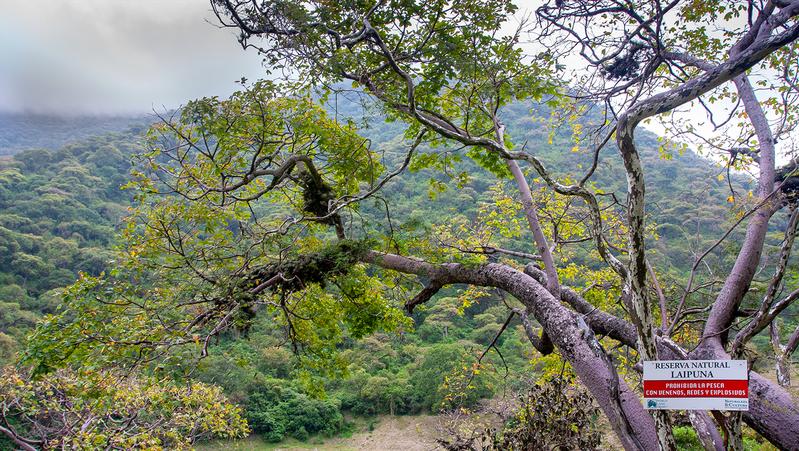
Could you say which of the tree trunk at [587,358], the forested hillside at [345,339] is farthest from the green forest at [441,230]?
the forested hillside at [345,339]

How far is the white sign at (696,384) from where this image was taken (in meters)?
1.92

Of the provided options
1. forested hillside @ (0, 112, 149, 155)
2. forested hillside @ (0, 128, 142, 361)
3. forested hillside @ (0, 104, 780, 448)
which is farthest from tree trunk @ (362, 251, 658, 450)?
forested hillside @ (0, 112, 149, 155)

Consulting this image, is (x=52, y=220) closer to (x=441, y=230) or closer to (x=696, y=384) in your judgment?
(x=441, y=230)

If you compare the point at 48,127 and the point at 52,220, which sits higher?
the point at 48,127

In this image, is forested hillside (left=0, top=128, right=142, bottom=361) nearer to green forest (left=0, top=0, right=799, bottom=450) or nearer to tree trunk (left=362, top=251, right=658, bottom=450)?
green forest (left=0, top=0, right=799, bottom=450)

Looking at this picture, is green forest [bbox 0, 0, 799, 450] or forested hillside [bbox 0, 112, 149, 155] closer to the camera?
green forest [bbox 0, 0, 799, 450]

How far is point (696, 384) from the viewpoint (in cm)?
200

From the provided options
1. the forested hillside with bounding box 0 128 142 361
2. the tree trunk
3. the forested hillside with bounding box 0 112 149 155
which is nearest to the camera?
the tree trunk

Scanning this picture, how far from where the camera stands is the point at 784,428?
2.42 m

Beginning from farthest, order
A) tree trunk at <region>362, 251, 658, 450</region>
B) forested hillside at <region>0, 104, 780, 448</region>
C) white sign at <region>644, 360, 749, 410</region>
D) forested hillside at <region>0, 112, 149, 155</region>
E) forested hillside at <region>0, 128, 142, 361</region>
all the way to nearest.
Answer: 1. forested hillside at <region>0, 112, 149, 155</region>
2. forested hillside at <region>0, 128, 142, 361</region>
3. forested hillside at <region>0, 104, 780, 448</region>
4. tree trunk at <region>362, 251, 658, 450</region>
5. white sign at <region>644, 360, 749, 410</region>

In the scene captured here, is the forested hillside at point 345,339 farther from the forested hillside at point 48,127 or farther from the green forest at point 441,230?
the forested hillside at point 48,127

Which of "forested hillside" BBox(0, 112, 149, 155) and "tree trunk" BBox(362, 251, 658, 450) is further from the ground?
"forested hillside" BBox(0, 112, 149, 155)

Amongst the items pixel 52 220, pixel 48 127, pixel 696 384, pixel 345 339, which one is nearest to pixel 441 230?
pixel 696 384

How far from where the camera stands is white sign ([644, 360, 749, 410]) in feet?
6.31
